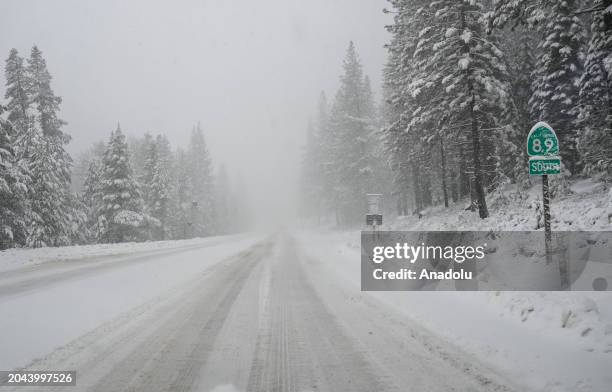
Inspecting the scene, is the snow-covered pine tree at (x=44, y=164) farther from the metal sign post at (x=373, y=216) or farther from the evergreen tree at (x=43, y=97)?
the metal sign post at (x=373, y=216)

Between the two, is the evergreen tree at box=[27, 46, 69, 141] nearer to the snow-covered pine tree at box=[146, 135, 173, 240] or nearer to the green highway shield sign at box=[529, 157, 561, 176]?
the snow-covered pine tree at box=[146, 135, 173, 240]

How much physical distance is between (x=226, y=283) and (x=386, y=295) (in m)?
5.11

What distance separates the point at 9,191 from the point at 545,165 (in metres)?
24.6

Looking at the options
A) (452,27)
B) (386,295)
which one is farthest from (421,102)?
(386,295)

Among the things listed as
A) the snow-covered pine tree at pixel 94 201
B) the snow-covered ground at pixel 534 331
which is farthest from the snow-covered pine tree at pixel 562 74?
the snow-covered pine tree at pixel 94 201

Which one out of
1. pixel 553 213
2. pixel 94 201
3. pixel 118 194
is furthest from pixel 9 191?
pixel 553 213

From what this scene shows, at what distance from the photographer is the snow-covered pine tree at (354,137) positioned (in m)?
37.0

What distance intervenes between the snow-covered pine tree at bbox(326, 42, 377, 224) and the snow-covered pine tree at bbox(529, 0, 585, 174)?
1772 centimetres

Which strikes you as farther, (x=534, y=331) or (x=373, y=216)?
(x=373, y=216)

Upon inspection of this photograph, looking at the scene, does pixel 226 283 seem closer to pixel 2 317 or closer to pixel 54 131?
pixel 2 317

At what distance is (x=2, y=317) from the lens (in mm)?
6891

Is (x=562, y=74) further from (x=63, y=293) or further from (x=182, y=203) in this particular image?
(x=182, y=203)

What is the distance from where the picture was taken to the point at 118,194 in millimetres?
Answer: 30875

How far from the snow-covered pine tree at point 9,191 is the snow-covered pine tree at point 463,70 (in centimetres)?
2257
